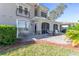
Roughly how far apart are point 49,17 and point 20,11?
130cm

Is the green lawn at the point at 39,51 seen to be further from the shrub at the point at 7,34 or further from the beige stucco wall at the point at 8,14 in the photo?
the beige stucco wall at the point at 8,14

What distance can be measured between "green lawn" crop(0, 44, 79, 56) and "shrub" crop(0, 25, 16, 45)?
665 mm

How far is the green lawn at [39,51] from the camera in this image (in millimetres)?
8826

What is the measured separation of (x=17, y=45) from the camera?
932cm

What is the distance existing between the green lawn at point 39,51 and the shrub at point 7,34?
665 millimetres

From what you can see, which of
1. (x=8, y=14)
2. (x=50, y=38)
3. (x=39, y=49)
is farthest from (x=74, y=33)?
(x=8, y=14)

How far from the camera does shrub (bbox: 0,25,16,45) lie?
947 cm

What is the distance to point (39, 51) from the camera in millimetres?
8961

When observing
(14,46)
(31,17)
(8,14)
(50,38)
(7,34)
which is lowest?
(14,46)

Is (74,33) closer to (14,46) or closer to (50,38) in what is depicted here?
Answer: (50,38)

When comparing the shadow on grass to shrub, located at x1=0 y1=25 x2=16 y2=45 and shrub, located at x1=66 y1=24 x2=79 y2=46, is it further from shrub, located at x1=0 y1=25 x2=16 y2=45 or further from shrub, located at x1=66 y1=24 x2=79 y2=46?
shrub, located at x1=66 y1=24 x2=79 y2=46

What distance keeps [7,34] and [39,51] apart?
5.86 ft

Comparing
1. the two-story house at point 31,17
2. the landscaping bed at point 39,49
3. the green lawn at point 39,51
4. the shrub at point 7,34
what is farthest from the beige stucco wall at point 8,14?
the green lawn at point 39,51

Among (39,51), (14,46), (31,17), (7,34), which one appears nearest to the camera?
(39,51)
